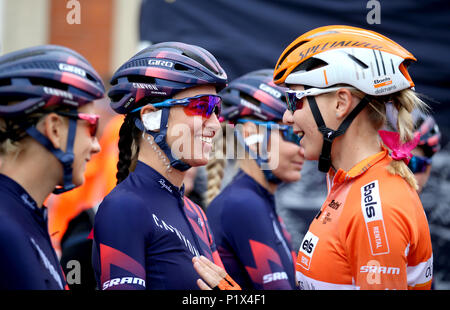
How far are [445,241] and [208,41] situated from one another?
367 centimetres

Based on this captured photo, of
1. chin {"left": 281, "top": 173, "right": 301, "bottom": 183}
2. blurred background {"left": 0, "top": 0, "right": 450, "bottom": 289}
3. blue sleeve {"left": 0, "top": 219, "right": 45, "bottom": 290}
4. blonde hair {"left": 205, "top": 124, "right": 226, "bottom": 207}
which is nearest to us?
blue sleeve {"left": 0, "top": 219, "right": 45, "bottom": 290}

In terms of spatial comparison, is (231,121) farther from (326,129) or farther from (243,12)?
(243,12)

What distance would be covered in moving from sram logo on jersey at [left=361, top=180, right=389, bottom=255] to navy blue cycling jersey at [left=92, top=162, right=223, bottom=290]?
3.10 ft

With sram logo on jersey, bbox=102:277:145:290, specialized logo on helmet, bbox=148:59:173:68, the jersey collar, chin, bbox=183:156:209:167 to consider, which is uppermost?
specialized logo on helmet, bbox=148:59:173:68

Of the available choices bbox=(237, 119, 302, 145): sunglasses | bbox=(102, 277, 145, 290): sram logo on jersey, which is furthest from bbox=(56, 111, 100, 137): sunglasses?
bbox=(237, 119, 302, 145): sunglasses

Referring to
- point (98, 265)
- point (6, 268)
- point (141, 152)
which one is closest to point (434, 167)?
point (141, 152)

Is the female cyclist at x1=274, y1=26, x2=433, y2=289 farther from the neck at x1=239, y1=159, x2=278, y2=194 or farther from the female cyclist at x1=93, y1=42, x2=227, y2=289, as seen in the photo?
the neck at x1=239, y1=159, x2=278, y2=194

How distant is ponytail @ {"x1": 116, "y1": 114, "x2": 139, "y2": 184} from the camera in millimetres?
3246

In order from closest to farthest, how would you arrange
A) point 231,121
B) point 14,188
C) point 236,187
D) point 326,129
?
point 14,188, point 326,129, point 236,187, point 231,121

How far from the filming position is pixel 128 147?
130 inches

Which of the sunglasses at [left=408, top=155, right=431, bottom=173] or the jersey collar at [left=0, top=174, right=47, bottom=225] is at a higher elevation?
the jersey collar at [left=0, top=174, right=47, bottom=225]

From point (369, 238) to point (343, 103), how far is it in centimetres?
80

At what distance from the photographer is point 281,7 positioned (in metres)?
6.40

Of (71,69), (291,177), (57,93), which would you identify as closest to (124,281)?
(57,93)
